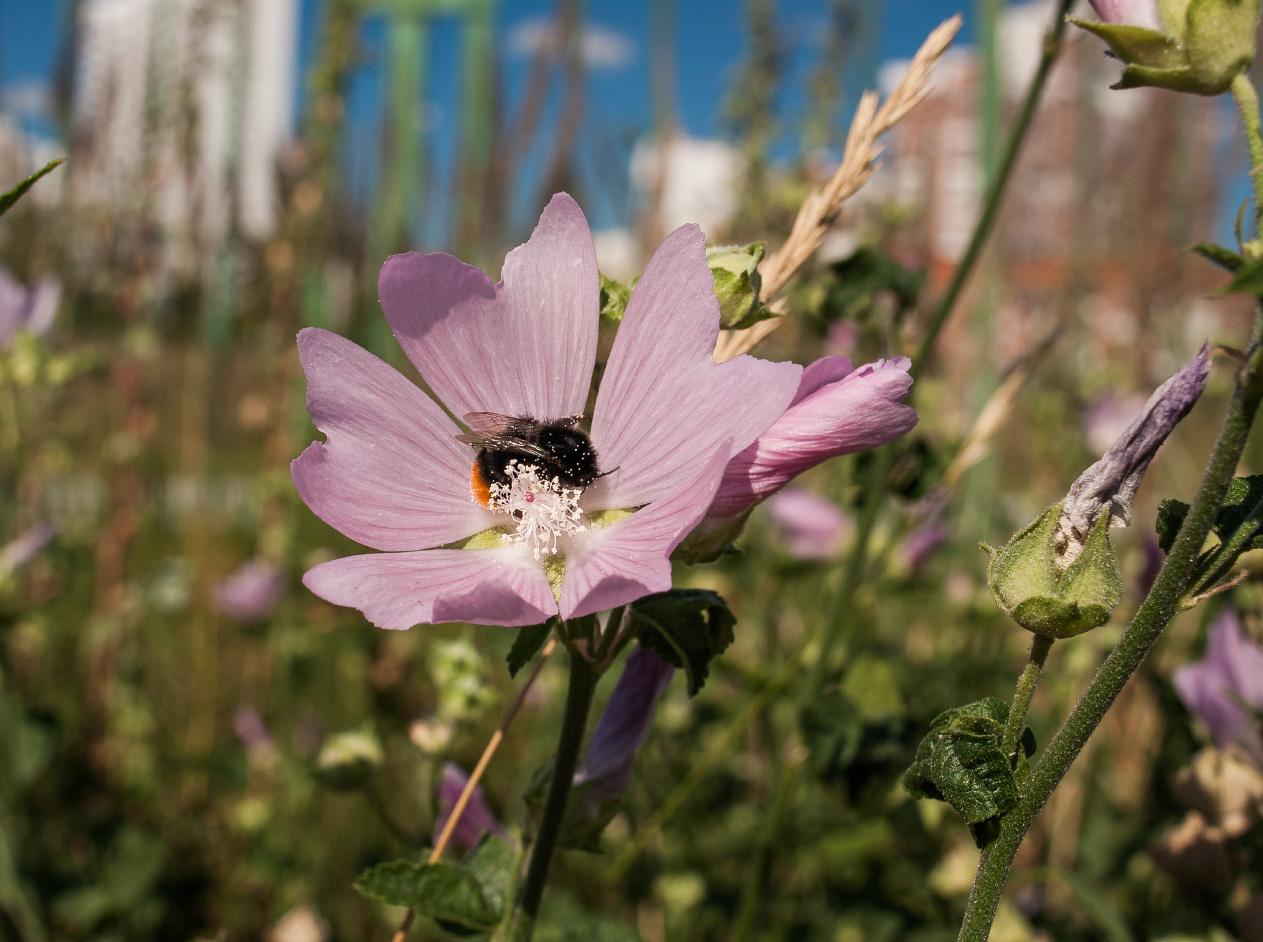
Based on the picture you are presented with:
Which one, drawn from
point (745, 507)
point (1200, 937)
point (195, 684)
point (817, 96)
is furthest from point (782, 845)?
point (817, 96)

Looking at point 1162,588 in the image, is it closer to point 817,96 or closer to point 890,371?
point 890,371

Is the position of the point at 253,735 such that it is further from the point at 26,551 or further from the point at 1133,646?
the point at 1133,646

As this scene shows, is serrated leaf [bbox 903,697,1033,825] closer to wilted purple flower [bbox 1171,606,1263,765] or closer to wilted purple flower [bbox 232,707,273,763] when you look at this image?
wilted purple flower [bbox 1171,606,1263,765]

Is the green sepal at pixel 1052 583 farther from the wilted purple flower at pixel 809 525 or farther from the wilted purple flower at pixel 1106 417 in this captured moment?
the wilted purple flower at pixel 1106 417

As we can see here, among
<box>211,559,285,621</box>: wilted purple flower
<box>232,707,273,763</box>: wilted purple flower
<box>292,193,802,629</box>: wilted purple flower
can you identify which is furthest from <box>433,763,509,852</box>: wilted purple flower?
<box>211,559,285,621</box>: wilted purple flower

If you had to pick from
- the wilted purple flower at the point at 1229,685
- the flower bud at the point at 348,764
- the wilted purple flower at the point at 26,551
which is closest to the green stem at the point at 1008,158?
the wilted purple flower at the point at 1229,685

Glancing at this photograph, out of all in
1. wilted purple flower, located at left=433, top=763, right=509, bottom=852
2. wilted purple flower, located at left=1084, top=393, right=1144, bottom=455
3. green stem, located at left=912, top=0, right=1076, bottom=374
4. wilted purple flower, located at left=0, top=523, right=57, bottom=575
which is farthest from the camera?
wilted purple flower, located at left=1084, top=393, right=1144, bottom=455
